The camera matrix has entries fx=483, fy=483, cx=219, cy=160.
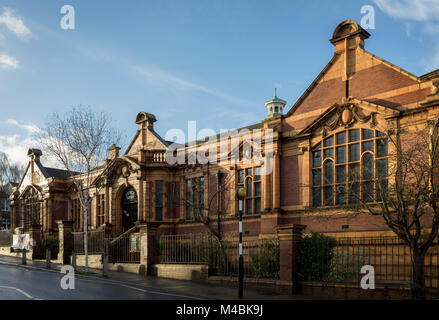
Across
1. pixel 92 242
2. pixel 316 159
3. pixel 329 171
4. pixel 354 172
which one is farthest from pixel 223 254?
pixel 92 242

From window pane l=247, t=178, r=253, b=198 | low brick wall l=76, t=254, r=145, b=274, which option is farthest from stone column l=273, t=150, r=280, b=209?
low brick wall l=76, t=254, r=145, b=274

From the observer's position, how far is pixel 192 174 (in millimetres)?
31000

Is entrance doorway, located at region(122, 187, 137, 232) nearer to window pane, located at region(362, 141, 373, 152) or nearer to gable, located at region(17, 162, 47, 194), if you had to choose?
gable, located at region(17, 162, 47, 194)

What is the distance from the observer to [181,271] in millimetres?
20938

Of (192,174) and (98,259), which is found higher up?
(192,174)

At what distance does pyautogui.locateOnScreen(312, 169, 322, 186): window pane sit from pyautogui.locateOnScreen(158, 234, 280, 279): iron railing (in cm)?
570

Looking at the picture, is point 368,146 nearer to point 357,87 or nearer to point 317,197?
point 357,87

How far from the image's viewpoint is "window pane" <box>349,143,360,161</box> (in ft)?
74.0

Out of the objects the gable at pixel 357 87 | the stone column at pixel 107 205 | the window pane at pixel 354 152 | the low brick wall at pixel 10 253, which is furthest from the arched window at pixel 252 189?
the low brick wall at pixel 10 253

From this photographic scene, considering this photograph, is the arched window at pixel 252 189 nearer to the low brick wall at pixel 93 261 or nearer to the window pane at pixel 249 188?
the window pane at pixel 249 188

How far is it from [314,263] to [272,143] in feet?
32.8

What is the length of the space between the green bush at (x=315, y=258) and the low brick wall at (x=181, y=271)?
15.0 ft
